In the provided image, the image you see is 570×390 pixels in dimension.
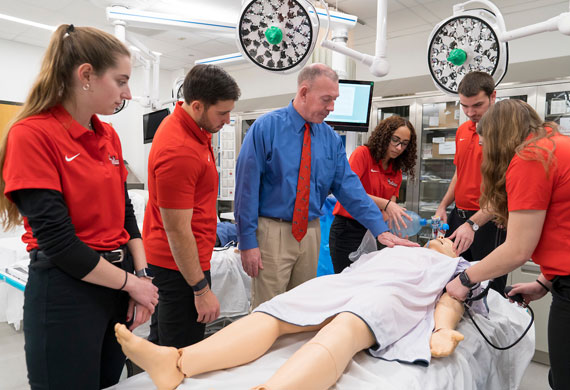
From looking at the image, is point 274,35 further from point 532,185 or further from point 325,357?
point 325,357

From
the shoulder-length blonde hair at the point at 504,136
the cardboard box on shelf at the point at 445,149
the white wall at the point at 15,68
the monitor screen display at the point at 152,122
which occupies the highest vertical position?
the white wall at the point at 15,68

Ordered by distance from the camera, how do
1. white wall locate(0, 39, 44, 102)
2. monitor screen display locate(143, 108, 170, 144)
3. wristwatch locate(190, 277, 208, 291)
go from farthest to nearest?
white wall locate(0, 39, 44, 102) → monitor screen display locate(143, 108, 170, 144) → wristwatch locate(190, 277, 208, 291)

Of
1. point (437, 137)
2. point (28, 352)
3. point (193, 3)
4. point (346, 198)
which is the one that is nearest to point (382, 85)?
point (437, 137)

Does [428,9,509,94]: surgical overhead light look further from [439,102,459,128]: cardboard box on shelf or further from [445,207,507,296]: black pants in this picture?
[439,102,459,128]: cardboard box on shelf

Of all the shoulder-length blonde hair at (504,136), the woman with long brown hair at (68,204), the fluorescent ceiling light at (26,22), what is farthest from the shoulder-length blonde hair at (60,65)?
the fluorescent ceiling light at (26,22)

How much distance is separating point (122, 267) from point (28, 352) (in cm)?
32

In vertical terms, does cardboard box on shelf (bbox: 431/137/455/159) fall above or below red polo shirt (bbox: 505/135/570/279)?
above

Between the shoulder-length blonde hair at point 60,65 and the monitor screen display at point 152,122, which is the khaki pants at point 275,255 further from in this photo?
the monitor screen display at point 152,122

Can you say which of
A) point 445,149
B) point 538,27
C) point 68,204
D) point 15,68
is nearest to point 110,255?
point 68,204

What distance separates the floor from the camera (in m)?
2.56

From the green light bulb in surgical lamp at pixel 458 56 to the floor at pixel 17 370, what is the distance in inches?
85.2

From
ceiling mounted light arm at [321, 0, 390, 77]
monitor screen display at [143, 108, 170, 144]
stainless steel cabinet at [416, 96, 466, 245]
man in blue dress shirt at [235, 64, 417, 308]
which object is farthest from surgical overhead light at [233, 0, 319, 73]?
monitor screen display at [143, 108, 170, 144]

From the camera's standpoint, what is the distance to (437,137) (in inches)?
163

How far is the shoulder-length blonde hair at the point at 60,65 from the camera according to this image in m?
1.07
